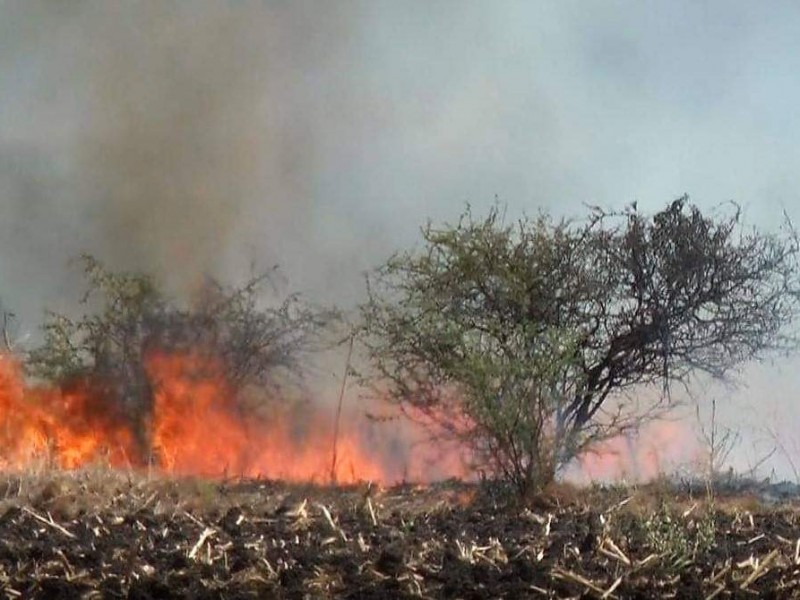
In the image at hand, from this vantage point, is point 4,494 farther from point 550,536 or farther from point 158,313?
point 158,313

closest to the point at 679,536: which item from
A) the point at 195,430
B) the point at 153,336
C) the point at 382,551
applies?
the point at 382,551

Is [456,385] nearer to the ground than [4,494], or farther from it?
farther from it

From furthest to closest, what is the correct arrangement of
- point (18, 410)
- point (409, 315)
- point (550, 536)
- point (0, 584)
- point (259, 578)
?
point (18, 410), point (409, 315), point (550, 536), point (0, 584), point (259, 578)

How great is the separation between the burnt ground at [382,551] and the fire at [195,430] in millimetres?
4081

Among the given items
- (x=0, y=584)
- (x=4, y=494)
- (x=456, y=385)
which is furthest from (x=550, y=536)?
(x=4, y=494)

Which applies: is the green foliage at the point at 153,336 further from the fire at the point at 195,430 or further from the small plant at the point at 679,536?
the small plant at the point at 679,536

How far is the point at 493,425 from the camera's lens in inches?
285

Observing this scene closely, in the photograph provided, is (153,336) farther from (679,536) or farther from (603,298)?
(679,536)

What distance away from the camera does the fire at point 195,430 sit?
34.7 ft

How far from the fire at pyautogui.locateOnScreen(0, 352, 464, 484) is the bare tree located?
48.4 inches

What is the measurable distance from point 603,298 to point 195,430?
14.4ft

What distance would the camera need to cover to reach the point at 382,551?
440 centimetres

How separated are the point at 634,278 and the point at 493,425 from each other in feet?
10.2

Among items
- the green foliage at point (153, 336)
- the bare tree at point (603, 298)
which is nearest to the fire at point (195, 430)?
the green foliage at point (153, 336)
